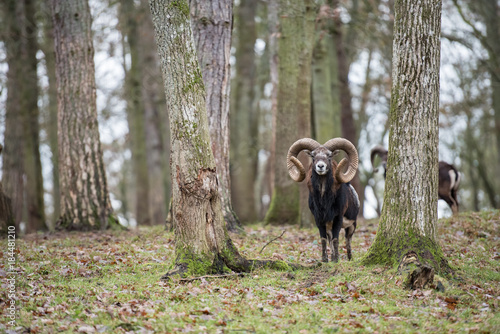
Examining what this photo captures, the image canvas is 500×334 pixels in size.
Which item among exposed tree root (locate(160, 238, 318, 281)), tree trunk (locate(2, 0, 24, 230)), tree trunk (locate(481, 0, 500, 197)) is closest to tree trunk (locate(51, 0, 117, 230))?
tree trunk (locate(2, 0, 24, 230))

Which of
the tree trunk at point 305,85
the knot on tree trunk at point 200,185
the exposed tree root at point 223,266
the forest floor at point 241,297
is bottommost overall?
the forest floor at point 241,297

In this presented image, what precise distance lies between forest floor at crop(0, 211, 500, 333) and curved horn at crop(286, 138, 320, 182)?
5.80 feet

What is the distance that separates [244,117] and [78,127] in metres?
13.6

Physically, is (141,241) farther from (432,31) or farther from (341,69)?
(341,69)

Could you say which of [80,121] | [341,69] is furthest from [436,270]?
[341,69]

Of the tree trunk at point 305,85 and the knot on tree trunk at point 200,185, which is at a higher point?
the tree trunk at point 305,85

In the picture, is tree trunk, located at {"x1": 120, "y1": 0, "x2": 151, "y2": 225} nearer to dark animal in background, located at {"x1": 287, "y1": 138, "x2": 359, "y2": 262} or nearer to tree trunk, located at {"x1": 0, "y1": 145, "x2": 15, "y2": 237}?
tree trunk, located at {"x1": 0, "y1": 145, "x2": 15, "y2": 237}

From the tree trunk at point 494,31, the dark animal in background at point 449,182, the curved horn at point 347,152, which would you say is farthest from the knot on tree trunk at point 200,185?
the tree trunk at point 494,31

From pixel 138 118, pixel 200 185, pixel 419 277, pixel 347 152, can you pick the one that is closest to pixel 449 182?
pixel 347 152

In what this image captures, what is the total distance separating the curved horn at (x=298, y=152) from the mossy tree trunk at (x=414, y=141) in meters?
2.01

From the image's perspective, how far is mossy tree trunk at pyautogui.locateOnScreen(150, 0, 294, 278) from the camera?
8664 millimetres

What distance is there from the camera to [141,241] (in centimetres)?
1244

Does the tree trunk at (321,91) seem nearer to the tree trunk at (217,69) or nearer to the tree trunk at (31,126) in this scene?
the tree trunk at (217,69)

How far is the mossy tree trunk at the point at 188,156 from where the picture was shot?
8664mm
